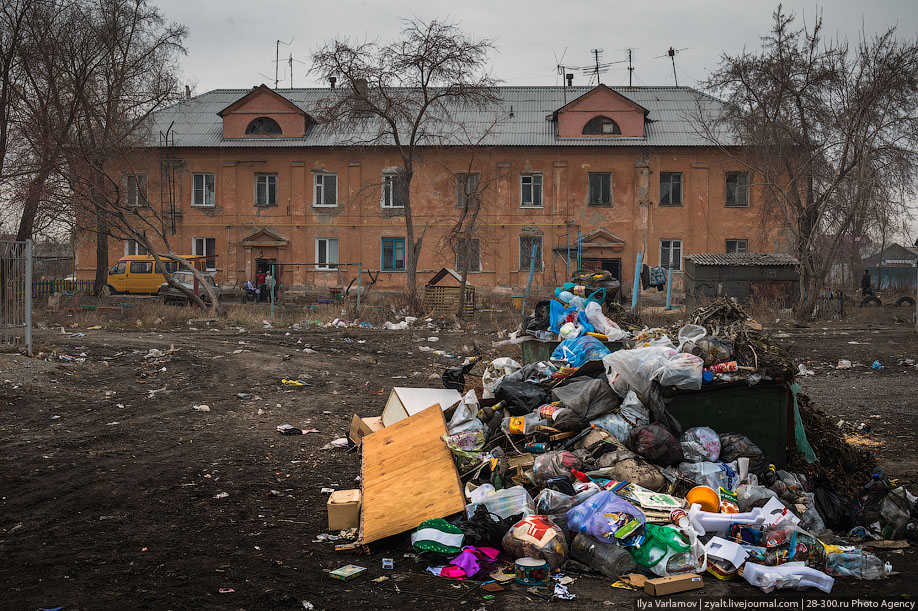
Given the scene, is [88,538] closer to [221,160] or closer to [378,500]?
[378,500]

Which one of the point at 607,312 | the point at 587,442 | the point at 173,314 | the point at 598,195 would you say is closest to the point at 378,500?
the point at 587,442

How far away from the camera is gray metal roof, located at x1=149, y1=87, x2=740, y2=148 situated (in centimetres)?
2928

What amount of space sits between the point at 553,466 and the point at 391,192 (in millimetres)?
25708

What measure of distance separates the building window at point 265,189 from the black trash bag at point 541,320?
2211cm

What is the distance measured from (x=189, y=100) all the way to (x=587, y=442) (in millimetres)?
31757

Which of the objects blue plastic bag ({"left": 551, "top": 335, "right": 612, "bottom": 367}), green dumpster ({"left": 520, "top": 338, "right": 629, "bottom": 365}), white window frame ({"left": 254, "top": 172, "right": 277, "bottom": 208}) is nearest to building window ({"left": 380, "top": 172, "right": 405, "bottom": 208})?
white window frame ({"left": 254, "top": 172, "right": 277, "bottom": 208})

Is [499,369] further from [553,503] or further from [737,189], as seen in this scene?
[737,189]

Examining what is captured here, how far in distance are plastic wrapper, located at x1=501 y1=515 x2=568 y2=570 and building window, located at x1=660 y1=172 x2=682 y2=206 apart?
26.4 metres

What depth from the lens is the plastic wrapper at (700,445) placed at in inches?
209

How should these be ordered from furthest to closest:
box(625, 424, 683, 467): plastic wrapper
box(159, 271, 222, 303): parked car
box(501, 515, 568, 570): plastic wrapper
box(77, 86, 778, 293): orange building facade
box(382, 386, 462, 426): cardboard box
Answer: box(77, 86, 778, 293): orange building facade, box(159, 271, 222, 303): parked car, box(382, 386, 462, 426): cardboard box, box(625, 424, 683, 467): plastic wrapper, box(501, 515, 568, 570): plastic wrapper

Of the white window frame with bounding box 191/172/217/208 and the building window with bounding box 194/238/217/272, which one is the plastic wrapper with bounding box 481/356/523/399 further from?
the white window frame with bounding box 191/172/217/208

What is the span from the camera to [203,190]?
99.3 ft

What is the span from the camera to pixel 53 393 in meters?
9.34

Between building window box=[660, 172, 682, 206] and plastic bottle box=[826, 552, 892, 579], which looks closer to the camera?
plastic bottle box=[826, 552, 892, 579]
